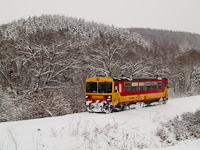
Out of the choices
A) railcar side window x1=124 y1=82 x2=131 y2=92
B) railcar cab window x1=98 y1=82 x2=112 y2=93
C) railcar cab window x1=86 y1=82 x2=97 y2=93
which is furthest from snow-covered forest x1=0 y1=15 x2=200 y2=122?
railcar side window x1=124 y1=82 x2=131 y2=92

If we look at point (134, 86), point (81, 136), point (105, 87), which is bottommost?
point (81, 136)

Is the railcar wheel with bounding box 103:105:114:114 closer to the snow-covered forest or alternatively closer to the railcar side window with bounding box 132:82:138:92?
the railcar side window with bounding box 132:82:138:92

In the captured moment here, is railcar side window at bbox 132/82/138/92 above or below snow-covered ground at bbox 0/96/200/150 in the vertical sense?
above

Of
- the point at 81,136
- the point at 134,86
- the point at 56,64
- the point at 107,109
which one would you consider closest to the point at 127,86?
the point at 134,86

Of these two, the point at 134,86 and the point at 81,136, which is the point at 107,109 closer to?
the point at 134,86

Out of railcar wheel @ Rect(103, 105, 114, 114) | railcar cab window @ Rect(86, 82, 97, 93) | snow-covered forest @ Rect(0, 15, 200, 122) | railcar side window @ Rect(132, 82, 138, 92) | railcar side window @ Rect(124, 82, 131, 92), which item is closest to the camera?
railcar wheel @ Rect(103, 105, 114, 114)

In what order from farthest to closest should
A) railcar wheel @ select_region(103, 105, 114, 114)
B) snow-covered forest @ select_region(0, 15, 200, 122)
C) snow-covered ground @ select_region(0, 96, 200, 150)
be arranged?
1. snow-covered forest @ select_region(0, 15, 200, 122)
2. railcar wheel @ select_region(103, 105, 114, 114)
3. snow-covered ground @ select_region(0, 96, 200, 150)

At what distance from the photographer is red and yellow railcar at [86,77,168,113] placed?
13992 mm

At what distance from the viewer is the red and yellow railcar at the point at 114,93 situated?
13992mm

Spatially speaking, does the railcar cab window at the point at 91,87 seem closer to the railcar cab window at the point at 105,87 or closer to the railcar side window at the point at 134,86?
the railcar cab window at the point at 105,87

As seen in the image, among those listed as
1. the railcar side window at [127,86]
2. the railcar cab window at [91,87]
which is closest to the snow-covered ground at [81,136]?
the railcar cab window at [91,87]

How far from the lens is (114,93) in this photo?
14062mm

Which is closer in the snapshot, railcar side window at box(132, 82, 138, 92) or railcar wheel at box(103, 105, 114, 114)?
railcar wheel at box(103, 105, 114, 114)

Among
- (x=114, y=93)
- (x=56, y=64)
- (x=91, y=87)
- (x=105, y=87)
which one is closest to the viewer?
(x=114, y=93)
